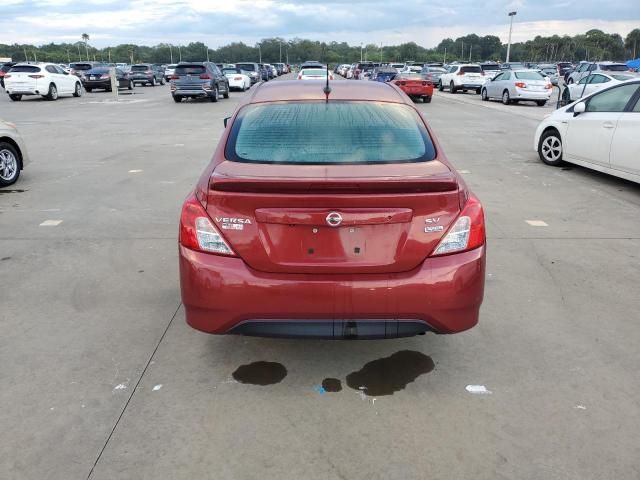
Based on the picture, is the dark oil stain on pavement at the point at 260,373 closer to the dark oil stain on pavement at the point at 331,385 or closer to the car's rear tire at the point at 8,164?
the dark oil stain on pavement at the point at 331,385

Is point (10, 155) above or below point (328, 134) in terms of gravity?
below

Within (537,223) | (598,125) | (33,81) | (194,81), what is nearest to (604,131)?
(598,125)

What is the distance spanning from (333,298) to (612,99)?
24.6 ft

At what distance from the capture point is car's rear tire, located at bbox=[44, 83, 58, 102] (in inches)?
1027

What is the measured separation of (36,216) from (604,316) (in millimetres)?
6204

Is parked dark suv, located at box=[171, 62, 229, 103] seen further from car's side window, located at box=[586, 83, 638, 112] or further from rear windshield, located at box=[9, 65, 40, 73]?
car's side window, located at box=[586, 83, 638, 112]

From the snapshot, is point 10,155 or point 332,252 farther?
point 10,155

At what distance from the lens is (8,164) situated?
27.4ft

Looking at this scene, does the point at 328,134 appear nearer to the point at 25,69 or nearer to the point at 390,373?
the point at 390,373

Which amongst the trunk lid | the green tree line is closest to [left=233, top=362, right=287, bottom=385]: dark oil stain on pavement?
the trunk lid

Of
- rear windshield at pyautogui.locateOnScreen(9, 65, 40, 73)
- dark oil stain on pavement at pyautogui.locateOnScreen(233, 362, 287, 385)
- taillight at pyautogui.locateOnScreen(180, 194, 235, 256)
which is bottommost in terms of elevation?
dark oil stain on pavement at pyautogui.locateOnScreen(233, 362, 287, 385)

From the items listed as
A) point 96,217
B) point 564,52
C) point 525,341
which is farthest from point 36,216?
point 564,52

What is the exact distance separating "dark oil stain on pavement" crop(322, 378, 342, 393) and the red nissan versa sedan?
17.6 inches

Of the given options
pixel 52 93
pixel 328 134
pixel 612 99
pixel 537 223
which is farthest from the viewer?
pixel 52 93
